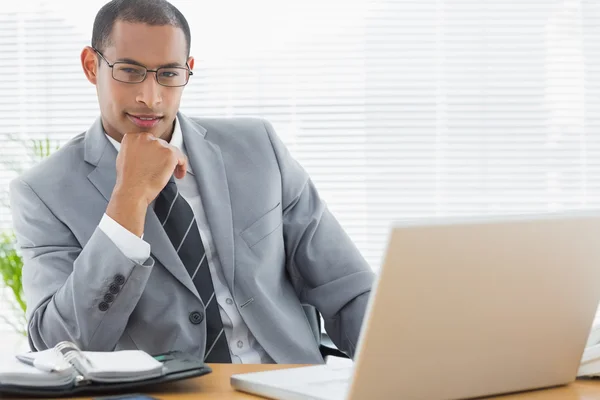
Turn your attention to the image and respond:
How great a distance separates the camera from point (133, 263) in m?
1.46

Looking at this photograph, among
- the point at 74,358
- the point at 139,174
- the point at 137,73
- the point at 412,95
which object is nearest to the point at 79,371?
the point at 74,358

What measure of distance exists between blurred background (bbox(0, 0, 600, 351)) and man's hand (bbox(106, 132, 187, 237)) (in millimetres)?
2053

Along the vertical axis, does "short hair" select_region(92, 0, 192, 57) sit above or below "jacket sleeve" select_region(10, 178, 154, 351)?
above

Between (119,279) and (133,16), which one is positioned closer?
(119,279)

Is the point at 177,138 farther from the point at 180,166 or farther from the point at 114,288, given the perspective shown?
the point at 114,288

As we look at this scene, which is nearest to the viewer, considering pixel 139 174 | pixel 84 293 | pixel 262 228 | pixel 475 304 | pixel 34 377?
pixel 475 304

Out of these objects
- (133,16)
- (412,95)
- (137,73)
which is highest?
(133,16)

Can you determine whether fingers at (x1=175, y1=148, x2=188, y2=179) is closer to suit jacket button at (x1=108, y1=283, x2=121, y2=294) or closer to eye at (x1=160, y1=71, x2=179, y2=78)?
eye at (x1=160, y1=71, x2=179, y2=78)

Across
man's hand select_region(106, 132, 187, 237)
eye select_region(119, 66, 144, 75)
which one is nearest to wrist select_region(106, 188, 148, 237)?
man's hand select_region(106, 132, 187, 237)

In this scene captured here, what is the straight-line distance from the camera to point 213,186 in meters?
1.86

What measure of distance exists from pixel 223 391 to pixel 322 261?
0.78m

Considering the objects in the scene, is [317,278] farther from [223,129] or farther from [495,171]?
[495,171]

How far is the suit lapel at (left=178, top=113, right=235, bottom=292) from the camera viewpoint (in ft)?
5.83

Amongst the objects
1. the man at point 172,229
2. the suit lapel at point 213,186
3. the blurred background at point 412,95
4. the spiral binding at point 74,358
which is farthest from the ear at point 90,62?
the blurred background at point 412,95
